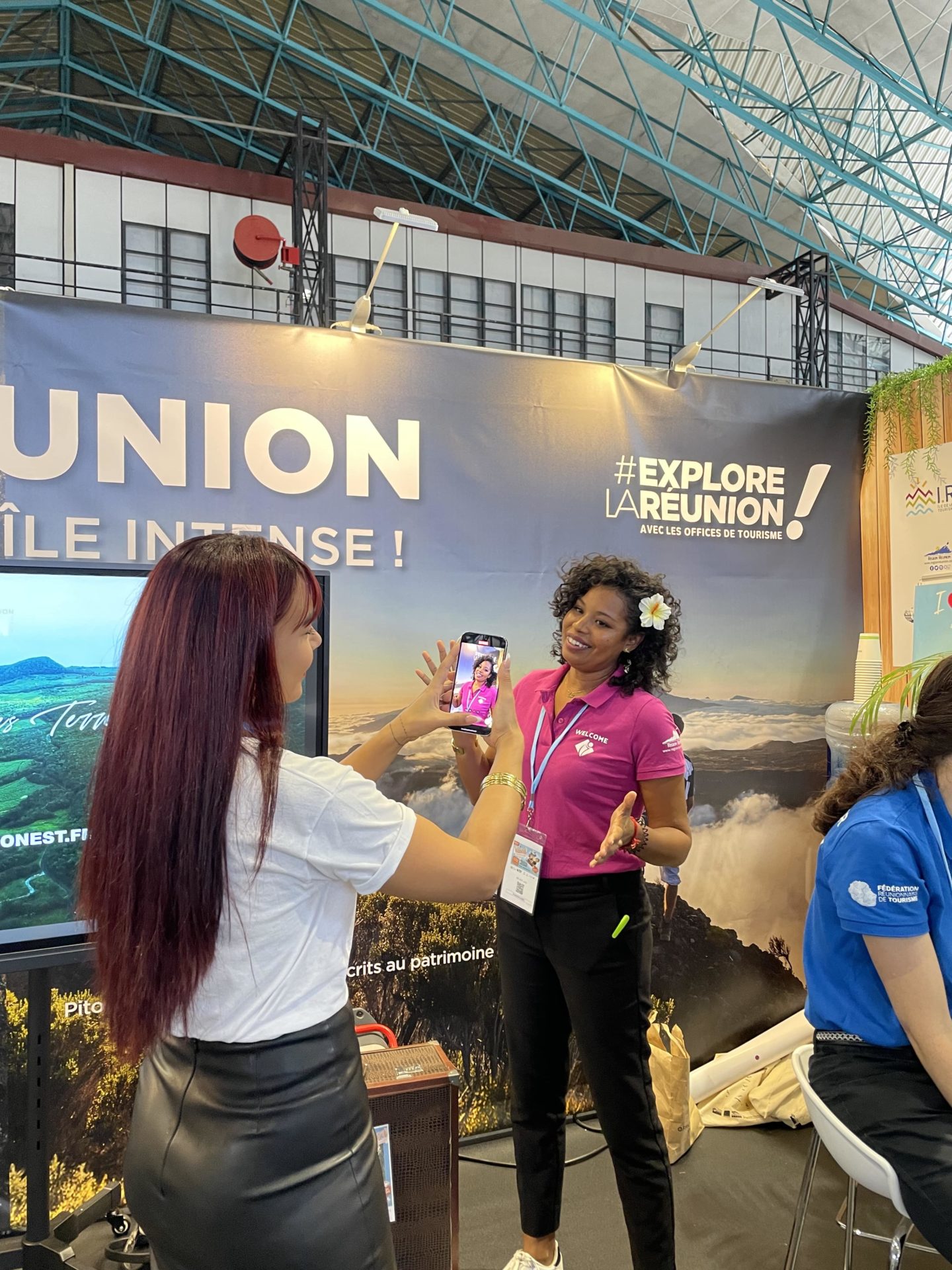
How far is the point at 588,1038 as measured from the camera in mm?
2016

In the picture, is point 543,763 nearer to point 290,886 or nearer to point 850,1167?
point 850,1167

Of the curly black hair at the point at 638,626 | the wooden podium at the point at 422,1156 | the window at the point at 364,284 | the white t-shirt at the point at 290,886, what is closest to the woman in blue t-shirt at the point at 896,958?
the curly black hair at the point at 638,626

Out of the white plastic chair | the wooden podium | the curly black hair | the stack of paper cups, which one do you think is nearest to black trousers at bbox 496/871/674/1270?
the wooden podium

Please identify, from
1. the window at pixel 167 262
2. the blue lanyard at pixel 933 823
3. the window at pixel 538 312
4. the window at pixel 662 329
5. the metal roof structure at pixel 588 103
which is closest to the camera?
the blue lanyard at pixel 933 823

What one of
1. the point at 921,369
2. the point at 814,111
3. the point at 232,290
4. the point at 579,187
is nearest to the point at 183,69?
the point at 232,290

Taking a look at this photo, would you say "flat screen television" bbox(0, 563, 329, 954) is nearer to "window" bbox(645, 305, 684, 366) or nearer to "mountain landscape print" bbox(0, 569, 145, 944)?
"mountain landscape print" bbox(0, 569, 145, 944)

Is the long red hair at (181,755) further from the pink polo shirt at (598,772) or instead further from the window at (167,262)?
the window at (167,262)

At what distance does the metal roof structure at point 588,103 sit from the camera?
6965mm

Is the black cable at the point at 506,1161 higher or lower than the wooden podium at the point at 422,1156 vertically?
lower

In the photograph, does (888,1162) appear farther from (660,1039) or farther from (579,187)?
(579,187)

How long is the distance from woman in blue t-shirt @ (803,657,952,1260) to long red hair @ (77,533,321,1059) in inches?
45.1

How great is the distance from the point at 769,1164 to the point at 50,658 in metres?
2.65

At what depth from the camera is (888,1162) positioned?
1648 millimetres

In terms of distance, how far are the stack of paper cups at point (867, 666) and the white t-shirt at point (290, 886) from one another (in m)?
2.89
